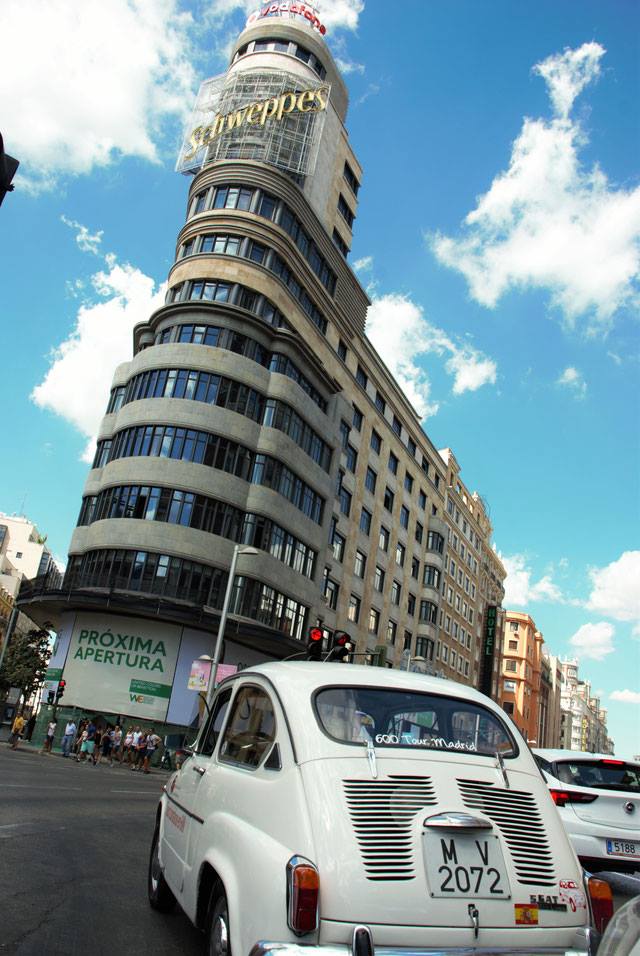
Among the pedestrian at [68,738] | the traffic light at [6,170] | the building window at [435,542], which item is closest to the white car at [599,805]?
the traffic light at [6,170]

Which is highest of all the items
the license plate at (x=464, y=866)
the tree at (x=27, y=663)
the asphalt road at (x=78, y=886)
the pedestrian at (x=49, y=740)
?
the tree at (x=27, y=663)

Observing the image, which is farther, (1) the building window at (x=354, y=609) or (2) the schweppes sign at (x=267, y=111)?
(1) the building window at (x=354, y=609)

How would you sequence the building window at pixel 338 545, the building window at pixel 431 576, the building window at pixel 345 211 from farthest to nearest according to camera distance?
1. the building window at pixel 431 576
2. the building window at pixel 345 211
3. the building window at pixel 338 545

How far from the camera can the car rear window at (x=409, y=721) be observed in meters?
3.71

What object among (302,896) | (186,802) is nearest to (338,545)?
(186,802)

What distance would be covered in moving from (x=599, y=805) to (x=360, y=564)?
37775 mm

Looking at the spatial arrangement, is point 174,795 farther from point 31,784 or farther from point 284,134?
point 284,134

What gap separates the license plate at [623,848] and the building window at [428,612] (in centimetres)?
4829

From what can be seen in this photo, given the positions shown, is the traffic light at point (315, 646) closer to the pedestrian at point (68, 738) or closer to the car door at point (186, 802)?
the car door at point (186, 802)

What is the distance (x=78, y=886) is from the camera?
5.75 metres

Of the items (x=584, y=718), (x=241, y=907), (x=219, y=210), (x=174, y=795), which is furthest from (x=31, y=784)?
(x=584, y=718)

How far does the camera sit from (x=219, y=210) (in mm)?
→ 37125

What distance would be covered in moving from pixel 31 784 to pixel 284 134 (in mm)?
36620

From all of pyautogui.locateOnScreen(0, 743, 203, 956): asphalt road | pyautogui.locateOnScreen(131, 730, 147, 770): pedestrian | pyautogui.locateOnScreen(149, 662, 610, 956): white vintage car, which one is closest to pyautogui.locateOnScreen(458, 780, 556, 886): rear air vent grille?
pyautogui.locateOnScreen(149, 662, 610, 956): white vintage car
